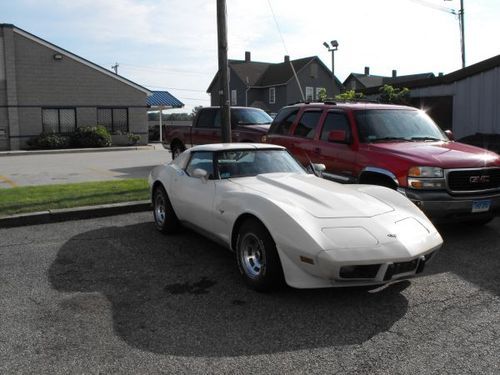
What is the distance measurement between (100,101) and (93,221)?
22.9 metres

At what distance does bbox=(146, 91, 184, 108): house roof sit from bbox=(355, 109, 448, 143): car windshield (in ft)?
89.9

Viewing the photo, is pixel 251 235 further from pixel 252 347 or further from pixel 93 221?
pixel 93 221

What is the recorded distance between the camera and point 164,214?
6.67 m

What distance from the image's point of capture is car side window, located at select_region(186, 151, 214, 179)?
5819mm

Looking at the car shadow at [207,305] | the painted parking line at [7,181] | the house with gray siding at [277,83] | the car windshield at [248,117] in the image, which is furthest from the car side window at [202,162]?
the house with gray siding at [277,83]

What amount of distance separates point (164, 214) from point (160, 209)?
0.79 ft

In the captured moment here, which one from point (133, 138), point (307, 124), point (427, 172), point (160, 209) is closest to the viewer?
point (427, 172)

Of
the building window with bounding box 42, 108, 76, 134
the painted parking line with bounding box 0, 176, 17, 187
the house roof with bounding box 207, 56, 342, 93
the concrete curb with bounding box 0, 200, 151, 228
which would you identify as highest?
the house roof with bounding box 207, 56, 342, 93

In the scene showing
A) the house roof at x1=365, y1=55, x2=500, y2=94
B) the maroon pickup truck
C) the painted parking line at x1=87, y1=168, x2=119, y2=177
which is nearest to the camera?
the maroon pickup truck

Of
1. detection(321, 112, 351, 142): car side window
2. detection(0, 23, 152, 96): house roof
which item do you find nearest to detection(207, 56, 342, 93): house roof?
detection(0, 23, 152, 96): house roof

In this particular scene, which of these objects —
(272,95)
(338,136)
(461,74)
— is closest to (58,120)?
(461,74)

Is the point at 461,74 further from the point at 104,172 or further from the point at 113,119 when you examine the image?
the point at 113,119

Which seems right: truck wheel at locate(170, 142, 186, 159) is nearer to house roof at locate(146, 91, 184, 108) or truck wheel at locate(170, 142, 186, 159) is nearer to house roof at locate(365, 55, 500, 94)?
house roof at locate(365, 55, 500, 94)

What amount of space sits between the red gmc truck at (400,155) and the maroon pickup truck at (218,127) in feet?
11.7
